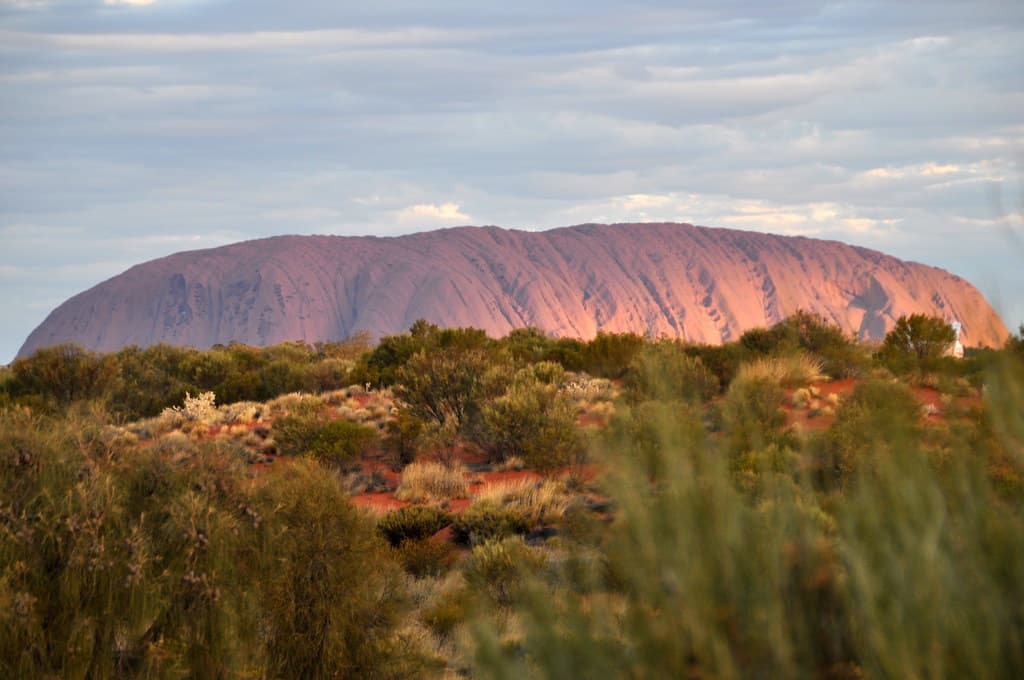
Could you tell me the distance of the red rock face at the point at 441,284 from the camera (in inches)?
5295

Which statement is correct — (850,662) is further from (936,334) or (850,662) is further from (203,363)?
(203,363)

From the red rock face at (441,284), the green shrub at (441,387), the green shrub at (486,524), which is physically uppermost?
the red rock face at (441,284)

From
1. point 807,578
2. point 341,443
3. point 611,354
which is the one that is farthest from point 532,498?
point 611,354

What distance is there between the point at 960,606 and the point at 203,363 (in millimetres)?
39279

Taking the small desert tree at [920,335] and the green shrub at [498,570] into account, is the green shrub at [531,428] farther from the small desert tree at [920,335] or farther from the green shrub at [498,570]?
the small desert tree at [920,335]

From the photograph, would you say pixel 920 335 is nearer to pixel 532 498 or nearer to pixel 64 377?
pixel 532 498

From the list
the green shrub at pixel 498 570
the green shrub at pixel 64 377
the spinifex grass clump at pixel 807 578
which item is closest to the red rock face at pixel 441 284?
the green shrub at pixel 64 377

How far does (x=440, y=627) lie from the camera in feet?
36.8

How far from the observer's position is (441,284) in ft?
458

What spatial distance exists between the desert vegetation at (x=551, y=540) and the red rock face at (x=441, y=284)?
109m

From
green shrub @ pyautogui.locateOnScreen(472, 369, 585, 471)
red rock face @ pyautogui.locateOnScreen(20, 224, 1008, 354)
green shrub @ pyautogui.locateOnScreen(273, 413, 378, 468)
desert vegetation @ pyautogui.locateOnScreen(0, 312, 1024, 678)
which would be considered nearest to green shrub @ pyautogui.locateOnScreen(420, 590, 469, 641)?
desert vegetation @ pyautogui.locateOnScreen(0, 312, 1024, 678)

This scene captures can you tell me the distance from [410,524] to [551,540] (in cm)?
958

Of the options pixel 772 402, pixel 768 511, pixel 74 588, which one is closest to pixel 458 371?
pixel 772 402

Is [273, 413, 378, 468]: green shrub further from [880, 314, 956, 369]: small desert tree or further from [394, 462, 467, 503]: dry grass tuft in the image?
[880, 314, 956, 369]: small desert tree
